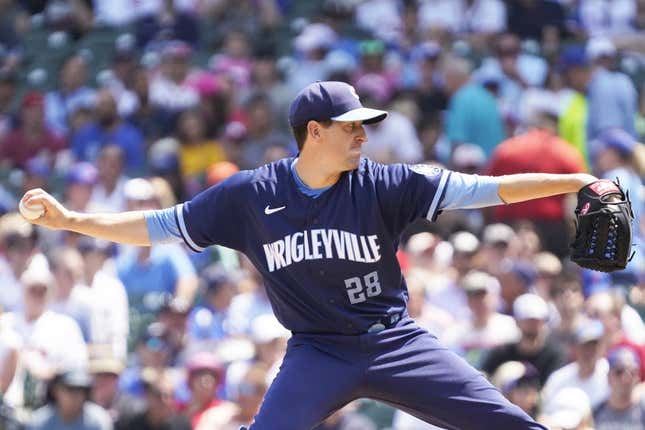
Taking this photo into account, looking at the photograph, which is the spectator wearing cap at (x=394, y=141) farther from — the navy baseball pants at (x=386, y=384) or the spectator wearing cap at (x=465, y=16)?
the navy baseball pants at (x=386, y=384)

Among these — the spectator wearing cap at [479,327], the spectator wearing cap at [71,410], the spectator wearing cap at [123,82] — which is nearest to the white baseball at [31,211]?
the spectator wearing cap at [71,410]

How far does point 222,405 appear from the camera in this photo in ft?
28.1

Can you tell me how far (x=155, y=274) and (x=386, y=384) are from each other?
5092 millimetres

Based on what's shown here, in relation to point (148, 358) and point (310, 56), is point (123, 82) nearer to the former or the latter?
point (310, 56)

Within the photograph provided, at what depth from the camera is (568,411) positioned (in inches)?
311

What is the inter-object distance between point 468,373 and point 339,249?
2.30ft

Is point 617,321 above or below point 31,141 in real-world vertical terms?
above

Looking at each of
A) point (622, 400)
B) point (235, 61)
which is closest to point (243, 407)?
point (622, 400)

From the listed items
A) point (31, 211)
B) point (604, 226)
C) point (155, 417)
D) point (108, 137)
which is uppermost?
point (31, 211)

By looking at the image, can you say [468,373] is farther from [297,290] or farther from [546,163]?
[546,163]

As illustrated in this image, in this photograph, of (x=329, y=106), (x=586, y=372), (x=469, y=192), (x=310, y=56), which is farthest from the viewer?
(x=310, y=56)

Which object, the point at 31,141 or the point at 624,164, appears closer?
the point at 624,164

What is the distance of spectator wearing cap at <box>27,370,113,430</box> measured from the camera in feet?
28.0

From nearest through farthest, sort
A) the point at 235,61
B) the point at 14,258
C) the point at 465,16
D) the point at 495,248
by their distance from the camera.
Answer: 1. the point at 495,248
2. the point at 14,258
3. the point at 235,61
4. the point at 465,16
